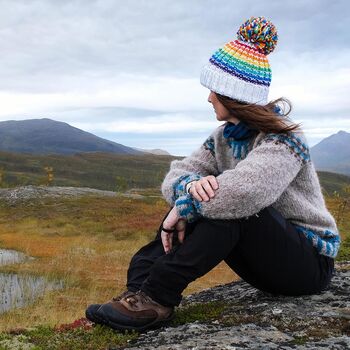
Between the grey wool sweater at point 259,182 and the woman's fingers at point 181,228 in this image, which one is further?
the woman's fingers at point 181,228

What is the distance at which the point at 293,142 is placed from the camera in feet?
14.3

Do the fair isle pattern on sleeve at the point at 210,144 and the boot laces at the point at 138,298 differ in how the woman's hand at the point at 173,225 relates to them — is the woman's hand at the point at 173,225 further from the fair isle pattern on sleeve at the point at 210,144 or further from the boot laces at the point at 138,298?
the fair isle pattern on sleeve at the point at 210,144

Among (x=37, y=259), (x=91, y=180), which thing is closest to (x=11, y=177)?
(x=91, y=180)

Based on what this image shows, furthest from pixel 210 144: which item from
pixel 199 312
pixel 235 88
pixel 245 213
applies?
pixel 199 312

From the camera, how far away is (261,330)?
14.0 feet

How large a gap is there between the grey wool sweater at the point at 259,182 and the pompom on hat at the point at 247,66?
421mm

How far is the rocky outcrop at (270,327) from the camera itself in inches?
155

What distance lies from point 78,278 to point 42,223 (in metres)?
18.6

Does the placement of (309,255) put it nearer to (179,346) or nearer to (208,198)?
(208,198)

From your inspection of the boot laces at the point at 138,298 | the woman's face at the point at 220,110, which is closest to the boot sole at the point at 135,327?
the boot laces at the point at 138,298

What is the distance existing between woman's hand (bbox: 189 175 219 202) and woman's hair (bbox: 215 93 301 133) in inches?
28.1

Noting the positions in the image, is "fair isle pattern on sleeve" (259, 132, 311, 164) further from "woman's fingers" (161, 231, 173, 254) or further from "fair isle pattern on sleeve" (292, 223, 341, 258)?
"woman's fingers" (161, 231, 173, 254)

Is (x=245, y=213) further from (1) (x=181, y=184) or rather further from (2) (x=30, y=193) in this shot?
(2) (x=30, y=193)

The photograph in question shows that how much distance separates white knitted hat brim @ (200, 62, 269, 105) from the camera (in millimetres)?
4546
